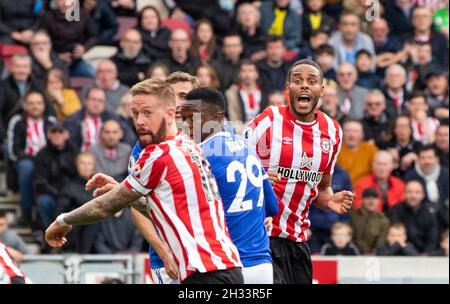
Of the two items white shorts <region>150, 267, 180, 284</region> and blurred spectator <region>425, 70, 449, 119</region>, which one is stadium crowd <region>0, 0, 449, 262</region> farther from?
white shorts <region>150, 267, 180, 284</region>

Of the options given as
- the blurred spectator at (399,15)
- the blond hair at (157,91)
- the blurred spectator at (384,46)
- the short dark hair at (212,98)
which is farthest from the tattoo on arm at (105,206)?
the blurred spectator at (399,15)

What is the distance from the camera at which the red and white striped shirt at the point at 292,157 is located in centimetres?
959

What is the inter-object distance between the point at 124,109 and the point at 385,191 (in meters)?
3.42

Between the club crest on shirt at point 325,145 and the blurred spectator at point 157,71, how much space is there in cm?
577

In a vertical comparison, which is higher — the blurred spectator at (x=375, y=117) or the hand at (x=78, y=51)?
the hand at (x=78, y=51)

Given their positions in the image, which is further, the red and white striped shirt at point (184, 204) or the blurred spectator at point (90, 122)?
the blurred spectator at point (90, 122)

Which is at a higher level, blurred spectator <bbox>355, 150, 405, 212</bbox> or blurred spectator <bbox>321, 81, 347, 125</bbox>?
blurred spectator <bbox>321, 81, 347, 125</bbox>

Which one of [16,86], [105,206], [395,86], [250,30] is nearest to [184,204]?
[105,206]

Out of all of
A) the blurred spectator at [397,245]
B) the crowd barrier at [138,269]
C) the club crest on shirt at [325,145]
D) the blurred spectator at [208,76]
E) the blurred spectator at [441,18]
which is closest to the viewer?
the club crest on shirt at [325,145]

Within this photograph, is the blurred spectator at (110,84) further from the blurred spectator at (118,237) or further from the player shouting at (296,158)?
the player shouting at (296,158)

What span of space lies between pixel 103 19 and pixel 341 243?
4.94m

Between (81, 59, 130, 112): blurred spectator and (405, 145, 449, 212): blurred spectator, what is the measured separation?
379 centimetres

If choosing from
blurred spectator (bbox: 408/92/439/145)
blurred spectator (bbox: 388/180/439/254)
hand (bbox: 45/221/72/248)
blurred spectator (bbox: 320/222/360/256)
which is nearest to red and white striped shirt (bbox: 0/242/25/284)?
hand (bbox: 45/221/72/248)

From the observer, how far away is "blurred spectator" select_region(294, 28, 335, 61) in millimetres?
16531
